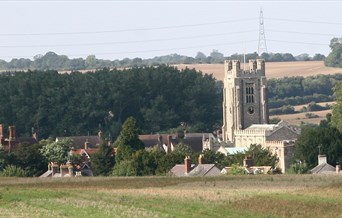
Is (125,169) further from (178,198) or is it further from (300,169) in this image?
(178,198)

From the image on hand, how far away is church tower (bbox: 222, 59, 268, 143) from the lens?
17188 cm

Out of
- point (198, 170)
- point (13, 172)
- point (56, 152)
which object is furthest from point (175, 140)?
point (198, 170)

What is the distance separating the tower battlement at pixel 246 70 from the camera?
175 meters

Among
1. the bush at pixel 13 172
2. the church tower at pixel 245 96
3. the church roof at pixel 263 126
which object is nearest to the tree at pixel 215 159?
the bush at pixel 13 172

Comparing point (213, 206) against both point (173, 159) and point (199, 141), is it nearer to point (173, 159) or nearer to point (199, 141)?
point (173, 159)

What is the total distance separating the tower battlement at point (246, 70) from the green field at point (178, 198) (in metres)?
98.9

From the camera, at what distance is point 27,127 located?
185m

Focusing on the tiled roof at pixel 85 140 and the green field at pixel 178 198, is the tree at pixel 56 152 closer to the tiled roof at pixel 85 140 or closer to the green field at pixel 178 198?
the tiled roof at pixel 85 140

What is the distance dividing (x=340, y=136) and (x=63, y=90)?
80052 millimetres

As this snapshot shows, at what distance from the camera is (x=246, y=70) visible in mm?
175500

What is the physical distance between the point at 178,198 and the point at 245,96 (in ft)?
376

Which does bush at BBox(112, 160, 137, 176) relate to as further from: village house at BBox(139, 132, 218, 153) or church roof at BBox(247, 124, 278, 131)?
village house at BBox(139, 132, 218, 153)

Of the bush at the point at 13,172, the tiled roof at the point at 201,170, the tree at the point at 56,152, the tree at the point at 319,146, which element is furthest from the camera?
the tree at the point at 56,152

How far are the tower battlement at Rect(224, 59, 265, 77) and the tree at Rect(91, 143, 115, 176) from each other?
171 ft
